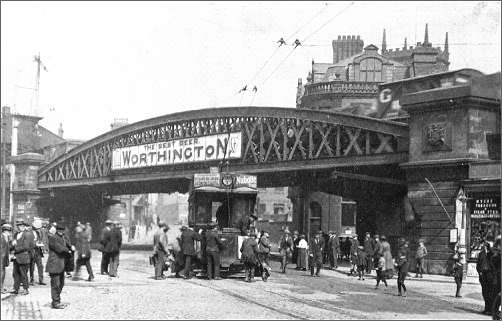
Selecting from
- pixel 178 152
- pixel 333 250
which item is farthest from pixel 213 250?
pixel 178 152

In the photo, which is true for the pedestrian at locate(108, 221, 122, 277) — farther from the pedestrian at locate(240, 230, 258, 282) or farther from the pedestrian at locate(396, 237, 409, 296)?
the pedestrian at locate(396, 237, 409, 296)

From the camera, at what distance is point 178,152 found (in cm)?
3744

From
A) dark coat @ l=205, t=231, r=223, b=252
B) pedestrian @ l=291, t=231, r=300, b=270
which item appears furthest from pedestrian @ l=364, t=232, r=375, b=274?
dark coat @ l=205, t=231, r=223, b=252

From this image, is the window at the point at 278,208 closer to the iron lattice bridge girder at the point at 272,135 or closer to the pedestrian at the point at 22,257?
the iron lattice bridge girder at the point at 272,135

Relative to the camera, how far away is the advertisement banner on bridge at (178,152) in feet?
111

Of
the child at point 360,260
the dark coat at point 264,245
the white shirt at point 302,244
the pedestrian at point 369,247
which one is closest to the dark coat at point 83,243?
the dark coat at point 264,245

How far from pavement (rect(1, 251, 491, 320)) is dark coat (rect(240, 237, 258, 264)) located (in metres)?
0.69

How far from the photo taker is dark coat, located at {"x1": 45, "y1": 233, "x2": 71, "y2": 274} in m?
12.1

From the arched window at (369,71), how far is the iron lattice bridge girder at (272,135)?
18104 millimetres

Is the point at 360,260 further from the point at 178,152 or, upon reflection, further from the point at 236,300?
the point at 178,152

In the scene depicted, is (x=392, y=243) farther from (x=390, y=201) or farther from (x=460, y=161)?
(x=460, y=161)

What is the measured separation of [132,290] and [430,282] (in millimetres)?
10418

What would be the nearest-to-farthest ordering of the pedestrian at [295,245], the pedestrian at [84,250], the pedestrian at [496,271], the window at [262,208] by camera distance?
1. the pedestrian at [496,271]
2. the pedestrian at [84,250]
3. the pedestrian at [295,245]
4. the window at [262,208]

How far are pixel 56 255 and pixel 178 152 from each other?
25.3 m
